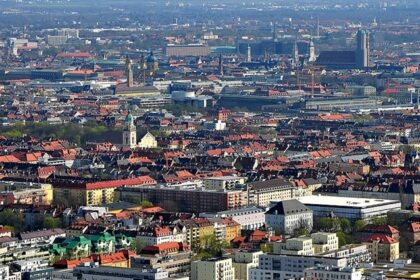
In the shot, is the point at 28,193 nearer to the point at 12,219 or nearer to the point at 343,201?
the point at 12,219

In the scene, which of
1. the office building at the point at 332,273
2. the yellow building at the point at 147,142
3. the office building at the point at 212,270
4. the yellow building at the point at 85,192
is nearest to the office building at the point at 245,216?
the yellow building at the point at 85,192

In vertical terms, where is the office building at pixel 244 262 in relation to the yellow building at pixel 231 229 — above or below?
above

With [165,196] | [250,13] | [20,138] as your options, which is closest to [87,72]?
[20,138]

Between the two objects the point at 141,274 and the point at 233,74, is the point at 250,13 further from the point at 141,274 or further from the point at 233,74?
the point at 141,274

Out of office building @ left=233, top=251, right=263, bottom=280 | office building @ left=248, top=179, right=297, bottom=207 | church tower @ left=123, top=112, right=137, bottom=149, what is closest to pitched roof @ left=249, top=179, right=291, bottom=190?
office building @ left=248, top=179, right=297, bottom=207

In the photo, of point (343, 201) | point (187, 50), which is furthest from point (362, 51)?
point (343, 201)

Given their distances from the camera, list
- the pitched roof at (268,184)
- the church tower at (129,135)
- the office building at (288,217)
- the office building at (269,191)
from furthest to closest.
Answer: the church tower at (129,135)
the pitched roof at (268,184)
the office building at (269,191)
the office building at (288,217)

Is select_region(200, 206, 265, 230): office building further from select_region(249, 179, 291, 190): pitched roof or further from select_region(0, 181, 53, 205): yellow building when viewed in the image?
select_region(0, 181, 53, 205): yellow building

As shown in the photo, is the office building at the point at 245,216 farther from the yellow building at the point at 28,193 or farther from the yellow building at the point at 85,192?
the yellow building at the point at 28,193
